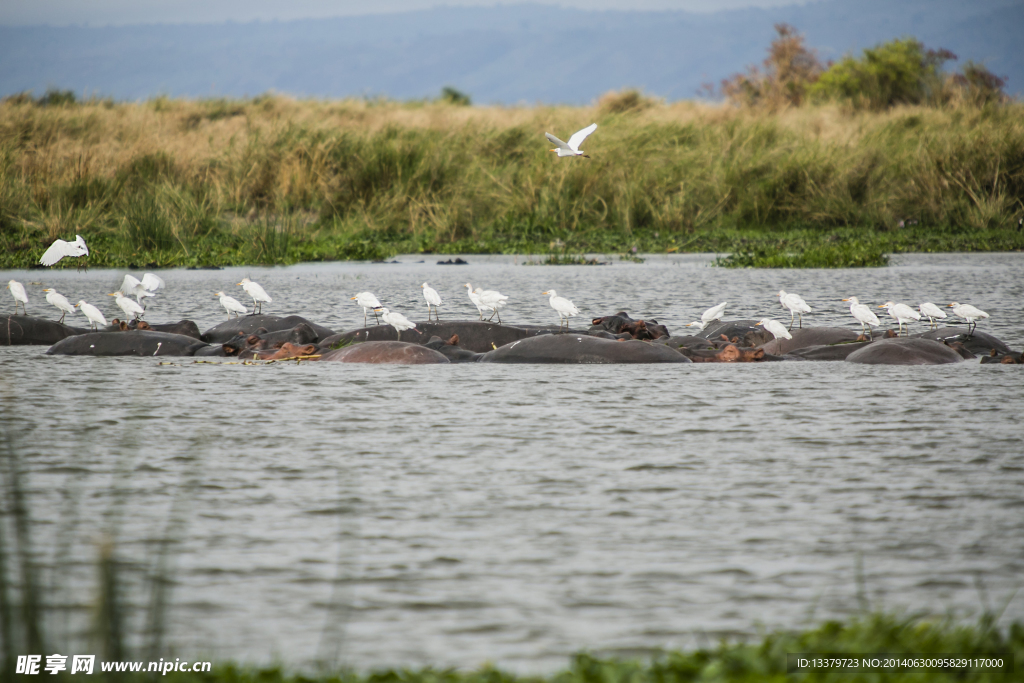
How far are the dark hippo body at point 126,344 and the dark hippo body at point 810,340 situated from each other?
163 inches

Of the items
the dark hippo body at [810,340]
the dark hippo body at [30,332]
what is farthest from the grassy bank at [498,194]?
the dark hippo body at [810,340]

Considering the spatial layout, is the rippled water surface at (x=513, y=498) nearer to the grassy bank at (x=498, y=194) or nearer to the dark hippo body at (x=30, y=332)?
the dark hippo body at (x=30, y=332)

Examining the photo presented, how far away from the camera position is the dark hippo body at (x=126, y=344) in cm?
822

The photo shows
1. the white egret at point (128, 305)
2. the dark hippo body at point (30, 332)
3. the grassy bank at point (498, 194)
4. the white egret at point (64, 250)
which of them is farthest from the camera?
the grassy bank at point (498, 194)

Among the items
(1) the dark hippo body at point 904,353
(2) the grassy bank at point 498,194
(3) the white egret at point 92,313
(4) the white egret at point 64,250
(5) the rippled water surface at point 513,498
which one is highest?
(2) the grassy bank at point 498,194

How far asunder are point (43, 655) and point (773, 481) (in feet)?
9.80

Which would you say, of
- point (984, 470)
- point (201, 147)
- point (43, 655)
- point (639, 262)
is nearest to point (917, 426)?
point (984, 470)

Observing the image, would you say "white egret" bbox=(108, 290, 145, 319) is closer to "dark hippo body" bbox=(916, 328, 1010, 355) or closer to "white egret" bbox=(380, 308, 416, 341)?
"white egret" bbox=(380, 308, 416, 341)

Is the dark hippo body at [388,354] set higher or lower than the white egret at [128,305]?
lower

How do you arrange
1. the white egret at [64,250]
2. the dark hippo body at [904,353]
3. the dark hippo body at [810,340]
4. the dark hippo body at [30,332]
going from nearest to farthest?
the dark hippo body at [904,353] < the dark hippo body at [810,340] < the dark hippo body at [30,332] < the white egret at [64,250]

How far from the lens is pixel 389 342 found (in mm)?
8016

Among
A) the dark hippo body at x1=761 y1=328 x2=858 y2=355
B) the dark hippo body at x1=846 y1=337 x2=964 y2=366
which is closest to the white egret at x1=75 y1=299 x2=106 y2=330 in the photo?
the dark hippo body at x1=761 y1=328 x2=858 y2=355

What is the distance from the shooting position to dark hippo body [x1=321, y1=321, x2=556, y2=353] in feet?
27.2

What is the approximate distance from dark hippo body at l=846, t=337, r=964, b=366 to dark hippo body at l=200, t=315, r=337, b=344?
3.83 m
